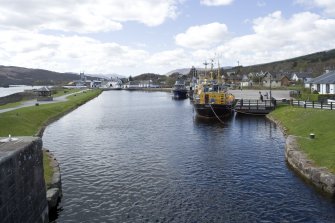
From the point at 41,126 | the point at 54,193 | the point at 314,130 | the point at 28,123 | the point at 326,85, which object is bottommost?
the point at 54,193

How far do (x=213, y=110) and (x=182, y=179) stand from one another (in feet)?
130

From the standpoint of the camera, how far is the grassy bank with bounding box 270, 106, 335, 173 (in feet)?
91.9

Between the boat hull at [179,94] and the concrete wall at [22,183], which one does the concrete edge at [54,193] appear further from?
the boat hull at [179,94]

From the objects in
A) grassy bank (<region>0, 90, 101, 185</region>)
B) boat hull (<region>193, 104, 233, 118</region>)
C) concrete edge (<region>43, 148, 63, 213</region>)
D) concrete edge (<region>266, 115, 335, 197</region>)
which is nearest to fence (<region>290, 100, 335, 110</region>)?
boat hull (<region>193, 104, 233, 118</region>)

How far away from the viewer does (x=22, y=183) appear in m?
16.5

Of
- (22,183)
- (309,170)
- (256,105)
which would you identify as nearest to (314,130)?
(309,170)

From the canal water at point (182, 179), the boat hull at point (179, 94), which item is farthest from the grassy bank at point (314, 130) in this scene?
the boat hull at point (179, 94)

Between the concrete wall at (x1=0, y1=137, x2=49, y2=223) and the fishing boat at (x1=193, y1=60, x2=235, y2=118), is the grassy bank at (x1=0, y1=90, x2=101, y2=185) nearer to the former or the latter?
the concrete wall at (x1=0, y1=137, x2=49, y2=223)

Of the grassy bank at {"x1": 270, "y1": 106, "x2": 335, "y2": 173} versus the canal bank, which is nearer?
the canal bank

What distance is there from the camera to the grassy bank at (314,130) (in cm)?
2802

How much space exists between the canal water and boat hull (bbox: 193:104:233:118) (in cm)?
1719

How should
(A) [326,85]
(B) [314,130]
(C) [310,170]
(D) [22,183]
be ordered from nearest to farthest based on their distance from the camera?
(D) [22,183], (C) [310,170], (B) [314,130], (A) [326,85]

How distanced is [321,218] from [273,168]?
34.0 ft

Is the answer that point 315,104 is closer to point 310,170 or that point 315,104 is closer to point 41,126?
point 310,170
